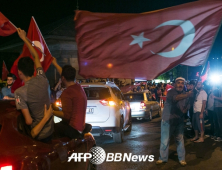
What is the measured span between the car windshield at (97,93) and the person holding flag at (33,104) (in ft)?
18.5

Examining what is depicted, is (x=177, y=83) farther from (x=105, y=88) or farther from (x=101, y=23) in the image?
(x=105, y=88)

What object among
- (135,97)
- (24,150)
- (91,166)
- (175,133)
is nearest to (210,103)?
(175,133)

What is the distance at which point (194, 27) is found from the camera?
18.0ft

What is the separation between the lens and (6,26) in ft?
20.3

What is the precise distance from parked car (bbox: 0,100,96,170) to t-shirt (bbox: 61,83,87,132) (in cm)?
35

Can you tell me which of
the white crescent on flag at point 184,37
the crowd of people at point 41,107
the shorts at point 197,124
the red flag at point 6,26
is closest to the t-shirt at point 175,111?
the white crescent on flag at point 184,37

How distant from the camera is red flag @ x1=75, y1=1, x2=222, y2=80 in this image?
5406 mm

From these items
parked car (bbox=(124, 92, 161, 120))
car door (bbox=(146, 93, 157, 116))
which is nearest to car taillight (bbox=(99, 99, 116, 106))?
parked car (bbox=(124, 92, 161, 120))

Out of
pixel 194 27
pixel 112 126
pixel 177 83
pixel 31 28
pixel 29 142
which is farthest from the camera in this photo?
pixel 112 126

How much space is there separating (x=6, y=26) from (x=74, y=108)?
2.77 meters

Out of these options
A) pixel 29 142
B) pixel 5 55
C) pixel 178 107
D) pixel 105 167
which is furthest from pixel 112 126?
pixel 5 55

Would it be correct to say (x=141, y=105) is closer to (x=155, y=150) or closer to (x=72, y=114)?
(x=155, y=150)

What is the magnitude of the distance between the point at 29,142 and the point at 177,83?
157 inches

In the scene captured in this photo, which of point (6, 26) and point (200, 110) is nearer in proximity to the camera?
point (6, 26)
